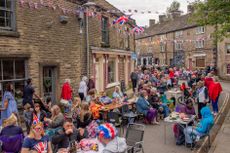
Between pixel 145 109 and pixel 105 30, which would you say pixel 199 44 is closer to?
pixel 105 30

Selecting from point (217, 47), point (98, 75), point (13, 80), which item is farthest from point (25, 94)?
point (217, 47)

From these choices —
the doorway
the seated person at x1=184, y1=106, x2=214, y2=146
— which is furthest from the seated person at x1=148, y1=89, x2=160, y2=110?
the doorway

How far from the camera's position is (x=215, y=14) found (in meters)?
16.4

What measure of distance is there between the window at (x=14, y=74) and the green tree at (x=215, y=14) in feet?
35.9

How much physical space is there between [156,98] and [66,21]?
18.5 ft

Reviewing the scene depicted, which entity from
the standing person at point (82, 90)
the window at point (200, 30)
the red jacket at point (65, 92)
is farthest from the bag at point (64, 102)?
the window at point (200, 30)

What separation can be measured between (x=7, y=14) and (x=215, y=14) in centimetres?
1146

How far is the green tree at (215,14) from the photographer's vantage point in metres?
15.8

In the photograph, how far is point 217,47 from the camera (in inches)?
1437

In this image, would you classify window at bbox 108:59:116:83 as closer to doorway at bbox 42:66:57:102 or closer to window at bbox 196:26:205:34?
doorway at bbox 42:66:57:102

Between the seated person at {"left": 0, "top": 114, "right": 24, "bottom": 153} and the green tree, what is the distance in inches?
509

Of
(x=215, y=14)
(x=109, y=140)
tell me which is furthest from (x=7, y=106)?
(x=215, y=14)

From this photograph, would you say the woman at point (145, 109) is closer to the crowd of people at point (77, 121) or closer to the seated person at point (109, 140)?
the crowd of people at point (77, 121)

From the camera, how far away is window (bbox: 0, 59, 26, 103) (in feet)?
34.4
